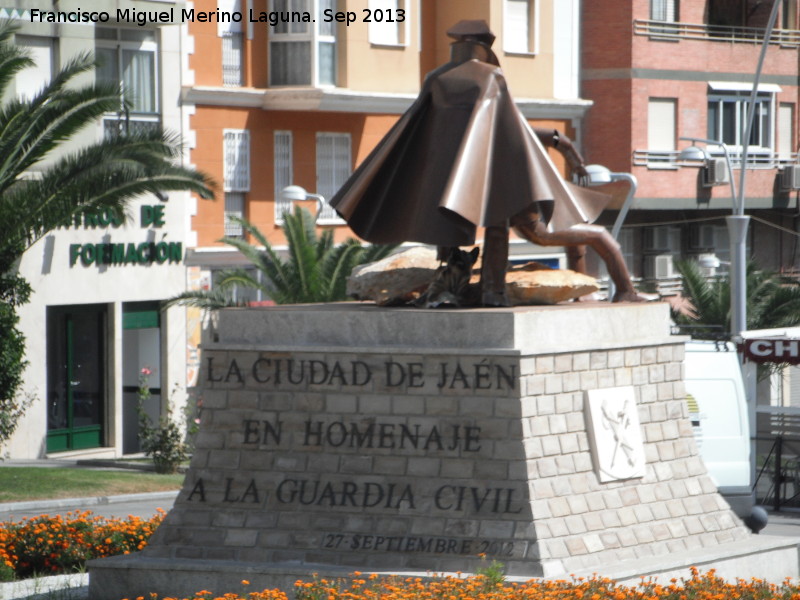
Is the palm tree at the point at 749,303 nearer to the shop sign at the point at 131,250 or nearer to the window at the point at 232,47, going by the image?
the window at the point at 232,47

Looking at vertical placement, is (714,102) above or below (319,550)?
above

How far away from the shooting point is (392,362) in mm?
13742

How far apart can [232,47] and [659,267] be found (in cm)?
1269

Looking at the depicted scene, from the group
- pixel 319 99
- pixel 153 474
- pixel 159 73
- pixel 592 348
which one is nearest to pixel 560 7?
pixel 319 99

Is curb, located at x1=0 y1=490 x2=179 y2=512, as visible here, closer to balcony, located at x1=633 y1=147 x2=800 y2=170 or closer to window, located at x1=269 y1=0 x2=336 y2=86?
window, located at x1=269 y1=0 x2=336 y2=86

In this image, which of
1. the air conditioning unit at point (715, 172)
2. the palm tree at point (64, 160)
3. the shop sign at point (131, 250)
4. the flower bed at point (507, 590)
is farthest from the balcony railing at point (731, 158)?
the flower bed at point (507, 590)

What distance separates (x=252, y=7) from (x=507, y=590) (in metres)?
23.4

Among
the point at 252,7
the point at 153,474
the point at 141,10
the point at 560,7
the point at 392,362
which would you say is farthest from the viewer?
the point at 560,7

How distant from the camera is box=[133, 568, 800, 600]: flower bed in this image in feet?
39.5

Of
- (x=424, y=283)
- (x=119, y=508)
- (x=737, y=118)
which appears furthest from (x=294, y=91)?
(x=424, y=283)

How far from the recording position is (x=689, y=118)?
41.7m

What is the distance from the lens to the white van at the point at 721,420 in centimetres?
1931

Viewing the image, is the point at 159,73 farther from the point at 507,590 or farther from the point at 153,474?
the point at 507,590

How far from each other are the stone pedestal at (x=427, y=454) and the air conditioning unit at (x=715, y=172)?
90.3 ft
